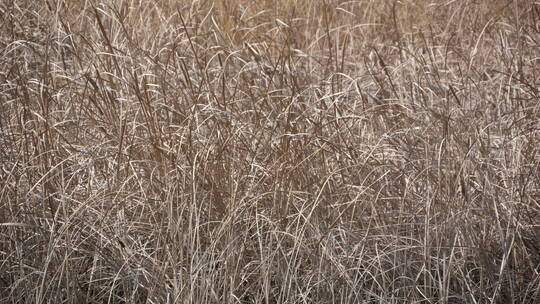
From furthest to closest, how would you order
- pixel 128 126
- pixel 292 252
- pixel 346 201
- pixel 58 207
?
pixel 128 126, pixel 346 201, pixel 58 207, pixel 292 252

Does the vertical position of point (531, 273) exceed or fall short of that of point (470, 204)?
it falls short

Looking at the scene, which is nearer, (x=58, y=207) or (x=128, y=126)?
(x=58, y=207)

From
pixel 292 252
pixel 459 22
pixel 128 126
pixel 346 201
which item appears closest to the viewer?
pixel 292 252

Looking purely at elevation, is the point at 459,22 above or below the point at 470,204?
below

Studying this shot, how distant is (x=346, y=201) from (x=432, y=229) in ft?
0.88

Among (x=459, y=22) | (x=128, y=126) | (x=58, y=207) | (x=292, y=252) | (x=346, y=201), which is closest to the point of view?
(x=292, y=252)

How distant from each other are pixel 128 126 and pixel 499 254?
1.11 m

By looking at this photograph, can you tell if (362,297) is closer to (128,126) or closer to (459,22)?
(128,126)

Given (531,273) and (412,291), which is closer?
(412,291)

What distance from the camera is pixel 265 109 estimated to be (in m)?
2.85

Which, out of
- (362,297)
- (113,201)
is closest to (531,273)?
(362,297)

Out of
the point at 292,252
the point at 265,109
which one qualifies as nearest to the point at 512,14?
the point at 265,109

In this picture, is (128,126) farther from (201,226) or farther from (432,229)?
(432,229)

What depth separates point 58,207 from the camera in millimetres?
2344
